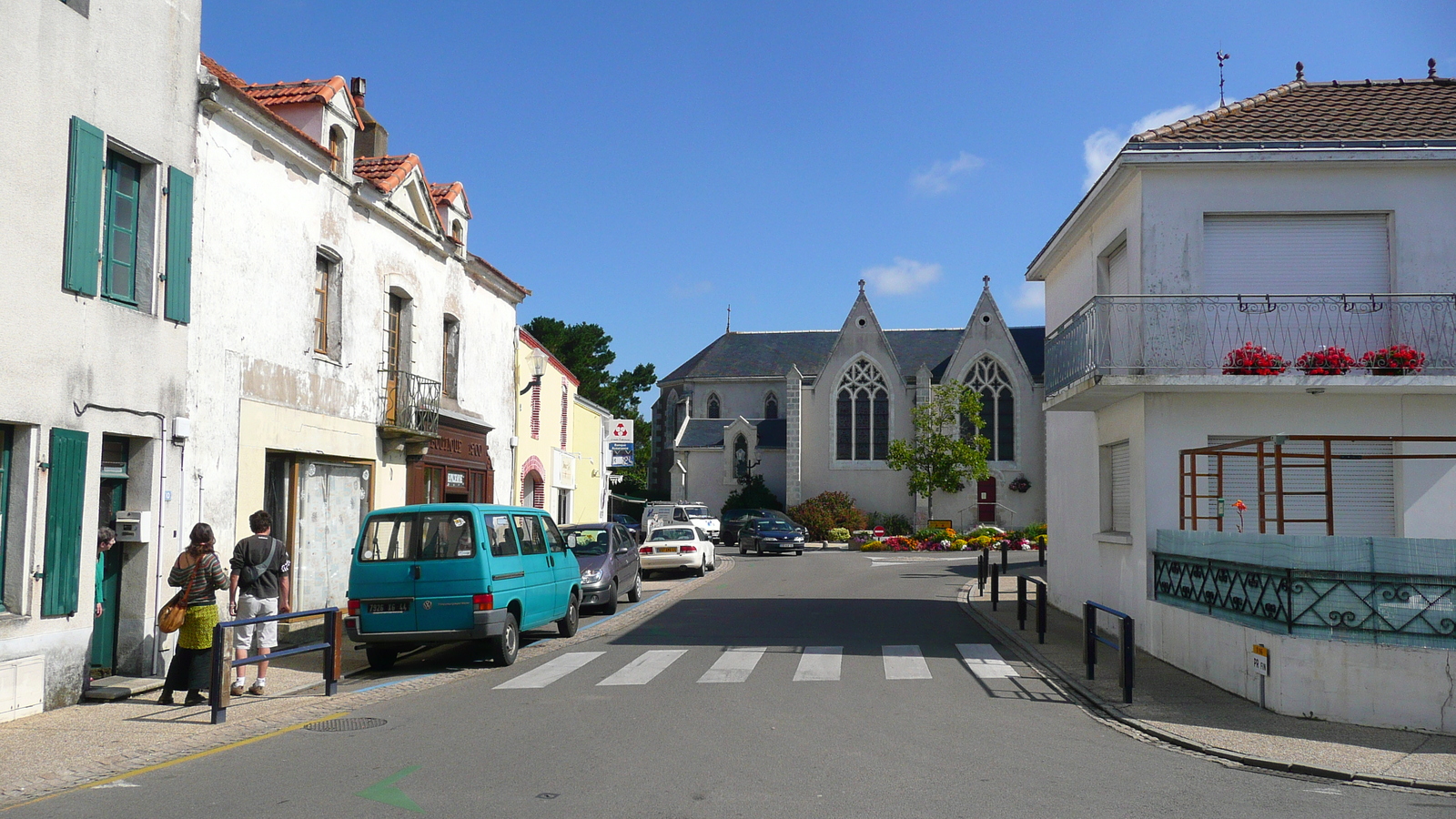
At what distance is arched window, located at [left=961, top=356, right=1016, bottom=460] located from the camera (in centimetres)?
5234

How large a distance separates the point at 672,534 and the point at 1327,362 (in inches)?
673

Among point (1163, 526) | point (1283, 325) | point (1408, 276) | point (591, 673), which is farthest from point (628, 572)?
point (1408, 276)

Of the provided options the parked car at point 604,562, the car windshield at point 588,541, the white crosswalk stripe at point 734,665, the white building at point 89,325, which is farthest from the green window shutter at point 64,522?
the car windshield at point 588,541

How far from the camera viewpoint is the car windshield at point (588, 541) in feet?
60.9

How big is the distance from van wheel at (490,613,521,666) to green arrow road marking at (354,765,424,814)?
17.0ft

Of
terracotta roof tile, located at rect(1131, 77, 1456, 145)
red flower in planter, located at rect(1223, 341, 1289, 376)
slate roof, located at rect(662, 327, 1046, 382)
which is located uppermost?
slate roof, located at rect(662, 327, 1046, 382)

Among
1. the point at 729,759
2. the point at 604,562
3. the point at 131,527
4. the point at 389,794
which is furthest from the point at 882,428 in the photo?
the point at 389,794

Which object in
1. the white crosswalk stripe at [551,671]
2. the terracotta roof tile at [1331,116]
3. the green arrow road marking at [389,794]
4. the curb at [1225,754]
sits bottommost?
the white crosswalk stripe at [551,671]

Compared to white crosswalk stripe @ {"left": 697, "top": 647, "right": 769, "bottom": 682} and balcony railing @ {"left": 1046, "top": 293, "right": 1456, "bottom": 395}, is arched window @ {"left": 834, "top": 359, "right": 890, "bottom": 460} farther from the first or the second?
white crosswalk stripe @ {"left": 697, "top": 647, "right": 769, "bottom": 682}

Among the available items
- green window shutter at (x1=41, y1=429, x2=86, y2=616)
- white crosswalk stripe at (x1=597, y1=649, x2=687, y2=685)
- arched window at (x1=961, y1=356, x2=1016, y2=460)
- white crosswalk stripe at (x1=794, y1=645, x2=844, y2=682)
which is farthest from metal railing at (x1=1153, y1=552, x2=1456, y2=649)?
arched window at (x1=961, y1=356, x2=1016, y2=460)

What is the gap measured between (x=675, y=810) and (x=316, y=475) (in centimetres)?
1077

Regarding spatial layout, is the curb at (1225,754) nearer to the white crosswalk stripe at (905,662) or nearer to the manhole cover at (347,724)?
the white crosswalk stripe at (905,662)

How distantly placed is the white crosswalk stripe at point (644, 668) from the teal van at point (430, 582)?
4.86 ft

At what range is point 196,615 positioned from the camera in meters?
9.93
